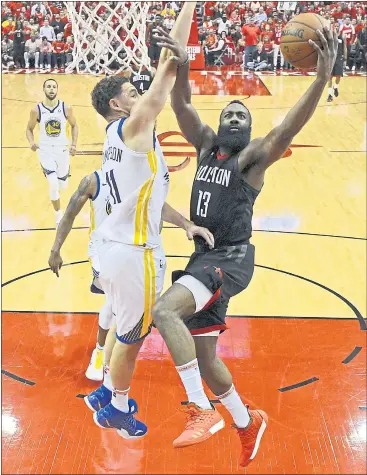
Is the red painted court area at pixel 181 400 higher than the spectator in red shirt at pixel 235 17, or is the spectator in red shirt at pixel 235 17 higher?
the spectator in red shirt at pixel 235 17

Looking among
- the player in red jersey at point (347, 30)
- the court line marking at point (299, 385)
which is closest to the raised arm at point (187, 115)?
the court line marking at point (299, 385)

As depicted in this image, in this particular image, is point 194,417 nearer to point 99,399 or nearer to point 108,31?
point 99,399

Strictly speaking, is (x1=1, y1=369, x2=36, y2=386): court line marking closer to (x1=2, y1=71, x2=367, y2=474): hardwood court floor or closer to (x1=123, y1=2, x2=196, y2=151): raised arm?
(x1=2, y1=71, x2=367, y2=474): hardwood court floor

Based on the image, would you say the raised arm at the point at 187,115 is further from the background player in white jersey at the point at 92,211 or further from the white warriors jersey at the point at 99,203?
the white warriors jersey at the point at 99,203

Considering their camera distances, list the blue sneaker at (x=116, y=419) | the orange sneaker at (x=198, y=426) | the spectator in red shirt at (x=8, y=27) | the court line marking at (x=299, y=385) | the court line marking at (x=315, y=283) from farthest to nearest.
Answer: the spectator in red shirt at (x=8, y=27) < the court line marking at (x=315, y=283) < the court line marking at (x=299, y=385) < the blue sneaker at (x=116, y=419) < the orange sneaker at (x=198, y=426)

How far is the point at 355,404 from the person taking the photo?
6113 millimetres

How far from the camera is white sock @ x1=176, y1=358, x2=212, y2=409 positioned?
4.17 meters

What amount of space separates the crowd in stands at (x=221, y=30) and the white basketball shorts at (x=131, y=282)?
1974 cm

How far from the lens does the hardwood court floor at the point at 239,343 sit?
5.49m

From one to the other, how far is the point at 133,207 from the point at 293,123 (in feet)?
3.43

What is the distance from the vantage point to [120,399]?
190 inches

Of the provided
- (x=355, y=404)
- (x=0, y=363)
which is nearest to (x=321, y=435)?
(x=355, y=404)

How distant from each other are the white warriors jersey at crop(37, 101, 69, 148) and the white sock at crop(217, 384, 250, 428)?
Answer: 19.5 ft

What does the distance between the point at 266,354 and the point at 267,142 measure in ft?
9.57
